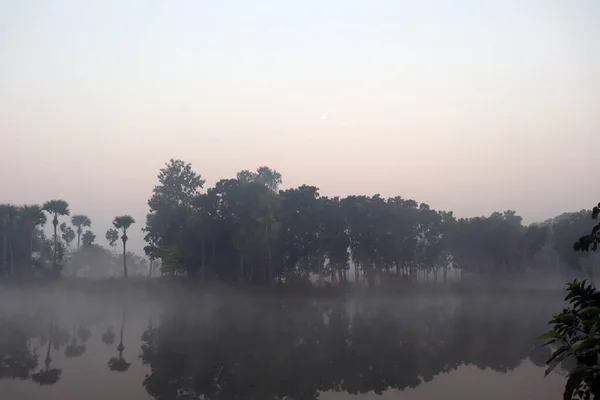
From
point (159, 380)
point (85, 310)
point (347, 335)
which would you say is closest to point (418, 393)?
point (159, 380)

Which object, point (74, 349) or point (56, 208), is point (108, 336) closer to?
point (74, 349)

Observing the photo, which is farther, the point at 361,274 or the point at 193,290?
the point at 361,274

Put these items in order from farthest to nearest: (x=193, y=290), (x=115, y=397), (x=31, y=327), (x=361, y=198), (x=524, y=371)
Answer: (x=361, y=198), (x=193, y=290), (x=31, y=327), (x=524, y=371), (x=115, y=397)

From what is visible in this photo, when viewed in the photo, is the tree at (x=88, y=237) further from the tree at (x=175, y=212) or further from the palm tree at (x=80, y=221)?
the tree at (x=175, y=212)

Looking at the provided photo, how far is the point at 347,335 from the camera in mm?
36250

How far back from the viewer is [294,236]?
71062 mm

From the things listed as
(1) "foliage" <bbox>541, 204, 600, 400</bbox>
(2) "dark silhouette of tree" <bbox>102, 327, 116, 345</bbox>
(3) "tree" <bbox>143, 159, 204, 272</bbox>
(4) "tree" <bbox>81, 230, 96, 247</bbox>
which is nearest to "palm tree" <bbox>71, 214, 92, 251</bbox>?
(4) "tree" <bbox>81, 230, 96, 247</bbox>

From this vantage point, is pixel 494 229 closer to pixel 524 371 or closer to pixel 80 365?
pixel 524 371

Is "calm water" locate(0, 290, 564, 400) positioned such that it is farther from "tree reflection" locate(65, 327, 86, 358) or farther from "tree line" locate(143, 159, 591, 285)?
"tree line" locate(143, 159, 591, 285)

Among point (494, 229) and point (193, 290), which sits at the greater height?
point (494, 229)

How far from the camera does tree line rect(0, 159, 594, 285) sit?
6819 centimetres

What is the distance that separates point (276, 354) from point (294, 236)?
137 feet

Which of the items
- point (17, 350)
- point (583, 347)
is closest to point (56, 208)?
point (17, 350)

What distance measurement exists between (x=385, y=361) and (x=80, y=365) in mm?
15387
